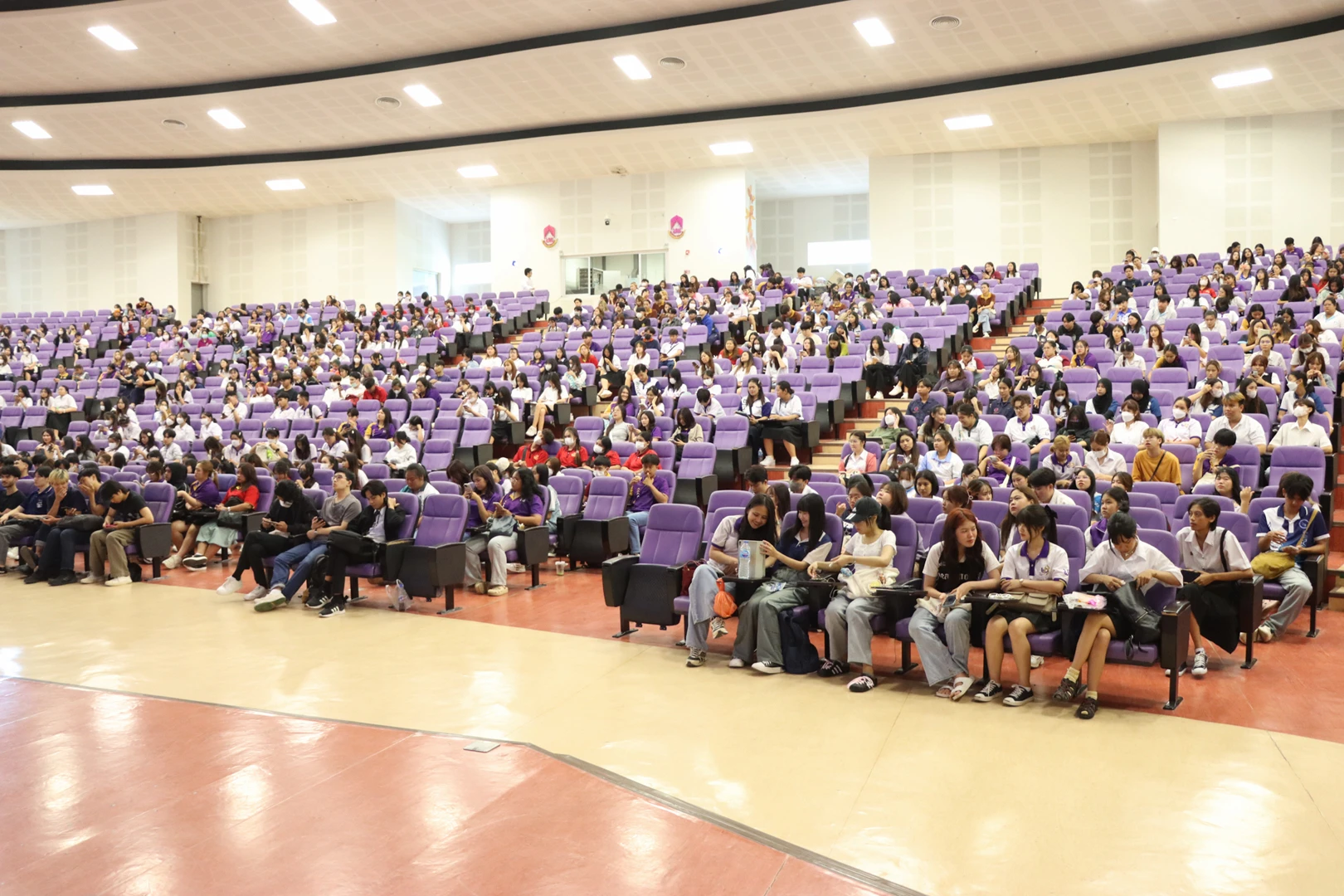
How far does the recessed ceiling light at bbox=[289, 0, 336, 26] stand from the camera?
51.8 ft

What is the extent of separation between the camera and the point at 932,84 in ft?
59.5

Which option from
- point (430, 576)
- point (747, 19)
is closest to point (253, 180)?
point (747, 19)

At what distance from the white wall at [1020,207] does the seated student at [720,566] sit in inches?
641

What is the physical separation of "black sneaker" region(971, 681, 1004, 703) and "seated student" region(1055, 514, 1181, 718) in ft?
1.00

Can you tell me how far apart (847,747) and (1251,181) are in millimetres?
18306

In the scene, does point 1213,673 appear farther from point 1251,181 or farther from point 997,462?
point 1251,181

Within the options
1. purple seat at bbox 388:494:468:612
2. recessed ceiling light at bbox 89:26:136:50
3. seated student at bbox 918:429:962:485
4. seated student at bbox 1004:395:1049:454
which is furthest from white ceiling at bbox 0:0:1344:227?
purple seat at bbox 388:494:468:612

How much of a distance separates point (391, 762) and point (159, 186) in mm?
24037

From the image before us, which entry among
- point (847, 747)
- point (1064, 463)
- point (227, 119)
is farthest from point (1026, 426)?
point (227, 119)

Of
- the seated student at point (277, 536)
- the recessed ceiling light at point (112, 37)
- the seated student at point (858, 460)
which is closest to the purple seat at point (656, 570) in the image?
the seated student at point (858, 460)

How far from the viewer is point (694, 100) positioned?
19219mm

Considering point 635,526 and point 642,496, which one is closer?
point 635,526

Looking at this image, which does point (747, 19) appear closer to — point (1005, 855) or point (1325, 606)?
point (1325, 606)

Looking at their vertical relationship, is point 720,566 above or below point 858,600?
above
